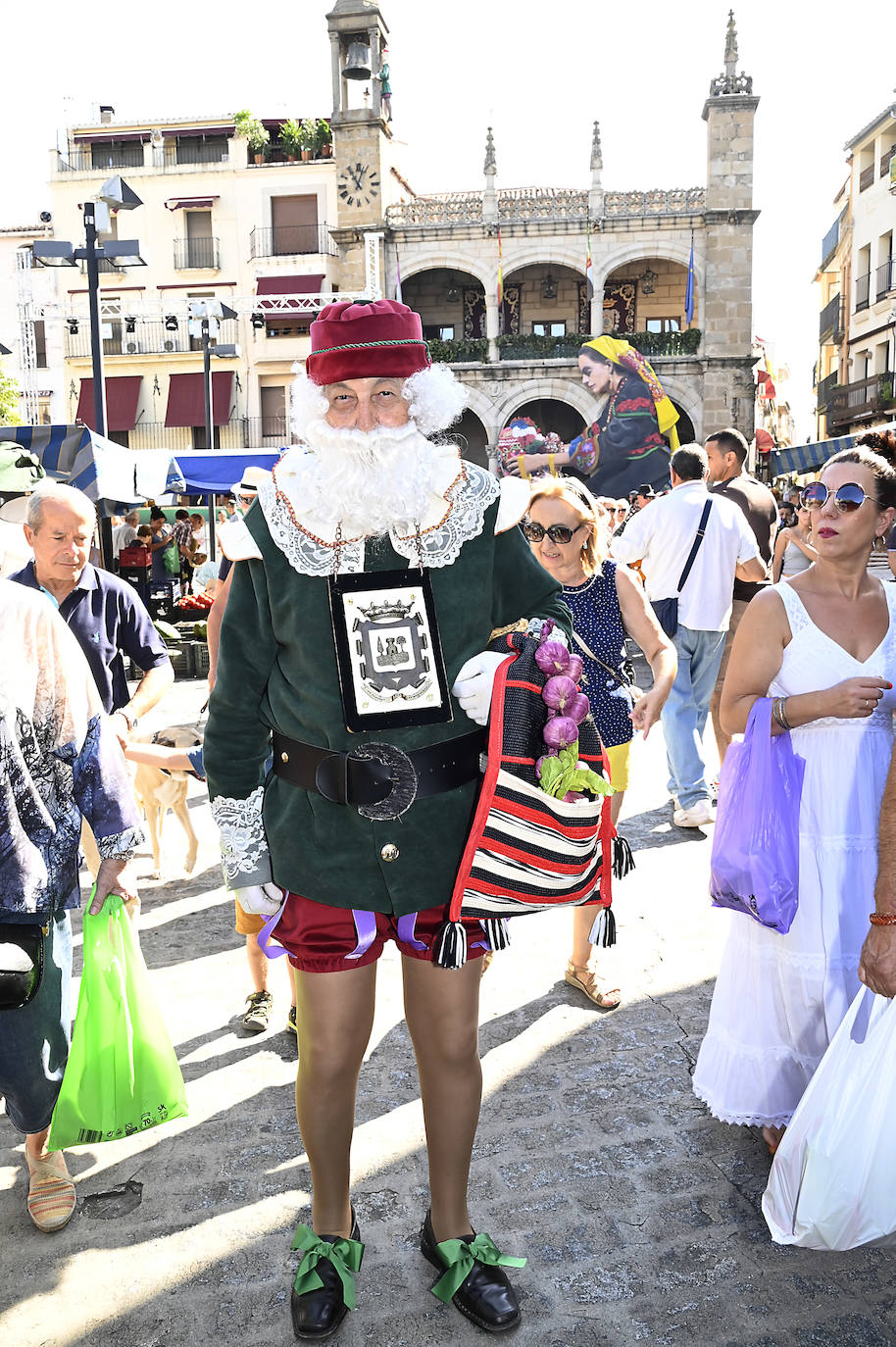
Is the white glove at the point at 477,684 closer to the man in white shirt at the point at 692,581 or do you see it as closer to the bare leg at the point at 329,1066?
the bare leg at the point at 329,1066

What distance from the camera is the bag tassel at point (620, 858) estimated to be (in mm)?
2406

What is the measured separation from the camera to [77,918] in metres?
4.64

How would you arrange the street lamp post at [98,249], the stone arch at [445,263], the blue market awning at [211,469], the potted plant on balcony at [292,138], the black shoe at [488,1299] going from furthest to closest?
the potted plant on balcony at [292,138] → the stone arch at [445,263] → the blue market awning at [211,469] → the street lamp post at [98,249] → the black shoe at [488,1299]

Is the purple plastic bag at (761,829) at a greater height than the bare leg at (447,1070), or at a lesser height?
greater

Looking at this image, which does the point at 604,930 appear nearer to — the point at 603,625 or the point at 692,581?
the point at 603,625

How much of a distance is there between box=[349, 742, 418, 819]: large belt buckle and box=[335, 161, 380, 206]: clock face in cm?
3188

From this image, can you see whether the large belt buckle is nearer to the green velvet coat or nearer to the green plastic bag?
the green velvet coat

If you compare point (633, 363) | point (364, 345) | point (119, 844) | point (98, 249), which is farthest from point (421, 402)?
point (633, 363)

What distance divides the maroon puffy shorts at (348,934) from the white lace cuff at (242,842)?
4.4 inches

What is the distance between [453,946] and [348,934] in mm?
224

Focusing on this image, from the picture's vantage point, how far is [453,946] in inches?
82.0

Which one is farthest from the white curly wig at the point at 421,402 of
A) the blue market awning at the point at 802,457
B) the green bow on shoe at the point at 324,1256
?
the blue market awning at the point at 802,457

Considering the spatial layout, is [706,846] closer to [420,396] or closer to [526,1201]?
[526,1201]

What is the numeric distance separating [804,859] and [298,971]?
1.34 metres
